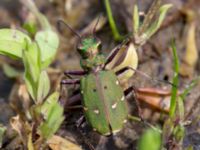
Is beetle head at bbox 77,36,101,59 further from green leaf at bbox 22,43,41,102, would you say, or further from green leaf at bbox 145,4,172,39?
green leaf at bbox 22,43,41,102

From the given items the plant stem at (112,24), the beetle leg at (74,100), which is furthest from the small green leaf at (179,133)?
the plant stem at (112,24)

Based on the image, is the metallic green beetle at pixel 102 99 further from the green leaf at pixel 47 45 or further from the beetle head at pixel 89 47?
the green leaf at pixel 47 45

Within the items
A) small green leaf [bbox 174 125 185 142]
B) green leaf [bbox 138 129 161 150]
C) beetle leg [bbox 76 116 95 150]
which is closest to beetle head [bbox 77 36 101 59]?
beetle leg [bbox 76 116 95 150]

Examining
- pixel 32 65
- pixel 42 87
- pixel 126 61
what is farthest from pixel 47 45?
pixel 126 61

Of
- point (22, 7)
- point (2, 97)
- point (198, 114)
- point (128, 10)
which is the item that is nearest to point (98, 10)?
point (128, 10)

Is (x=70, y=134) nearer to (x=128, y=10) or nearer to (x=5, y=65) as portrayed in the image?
(x=5, y=65)
